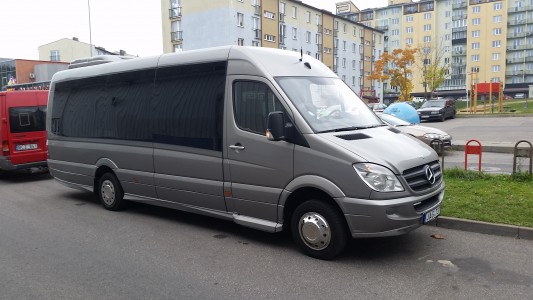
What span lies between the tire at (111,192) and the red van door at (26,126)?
477 cm

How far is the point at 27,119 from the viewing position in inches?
472

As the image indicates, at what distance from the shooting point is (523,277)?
4.59m

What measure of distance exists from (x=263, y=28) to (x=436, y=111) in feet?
90.9

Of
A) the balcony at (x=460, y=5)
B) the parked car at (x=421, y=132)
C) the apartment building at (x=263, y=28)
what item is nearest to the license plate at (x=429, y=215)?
the parked car at (x=421, y=132)

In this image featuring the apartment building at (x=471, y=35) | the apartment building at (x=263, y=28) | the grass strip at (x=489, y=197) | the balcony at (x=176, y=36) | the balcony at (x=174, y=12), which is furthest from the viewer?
the apartment building at (x=471, y=35)

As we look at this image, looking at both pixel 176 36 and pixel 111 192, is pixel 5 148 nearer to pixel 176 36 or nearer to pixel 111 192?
pixel 111 192

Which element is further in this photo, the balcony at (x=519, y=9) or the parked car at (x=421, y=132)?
the balcony at (x=519, y=9)

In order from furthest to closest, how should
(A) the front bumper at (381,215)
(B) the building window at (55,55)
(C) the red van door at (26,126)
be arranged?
(B) the building window at (55,55)
(C) the red van door at (26,126)
(A) the front bumper at (381,215)

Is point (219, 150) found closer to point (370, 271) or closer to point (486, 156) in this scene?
point (370, 271)

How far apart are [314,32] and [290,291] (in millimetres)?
62007

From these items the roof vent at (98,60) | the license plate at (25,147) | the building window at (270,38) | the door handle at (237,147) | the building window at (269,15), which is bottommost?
the license plate at (25,147)

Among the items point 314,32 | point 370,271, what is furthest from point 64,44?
point 370,271

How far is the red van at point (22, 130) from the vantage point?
11484 millimetres

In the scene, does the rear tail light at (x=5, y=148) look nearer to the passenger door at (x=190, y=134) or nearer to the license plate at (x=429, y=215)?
the passenger door at (x=190, y=134)
